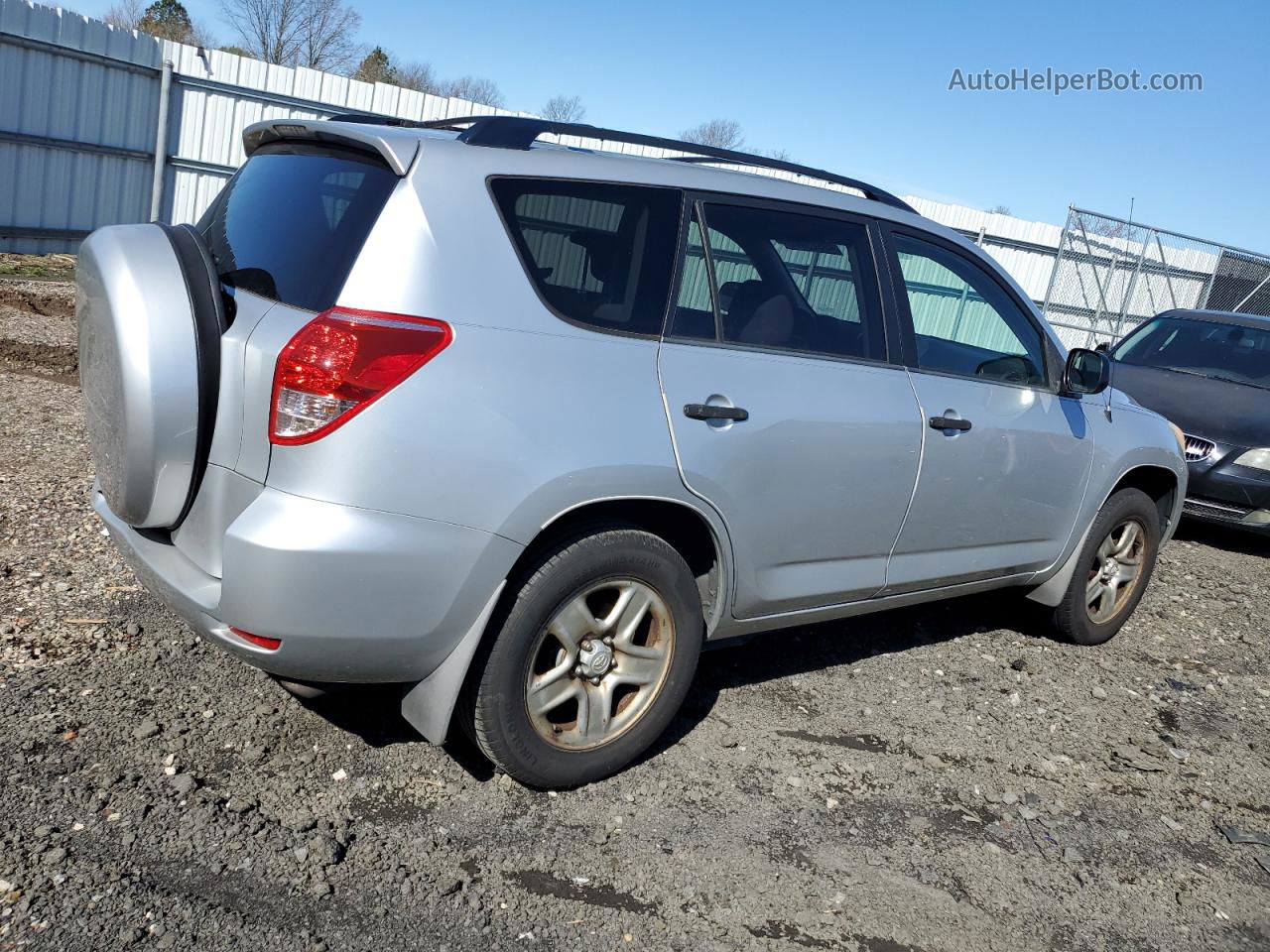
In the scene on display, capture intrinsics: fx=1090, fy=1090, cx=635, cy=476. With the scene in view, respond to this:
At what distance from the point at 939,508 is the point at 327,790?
237cm

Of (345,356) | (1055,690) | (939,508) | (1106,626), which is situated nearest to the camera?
(345,356)

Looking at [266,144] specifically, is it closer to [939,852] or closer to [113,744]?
[113,744]

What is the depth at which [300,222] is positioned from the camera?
2.98 metres

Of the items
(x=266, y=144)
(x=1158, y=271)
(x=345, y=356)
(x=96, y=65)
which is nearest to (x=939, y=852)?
(x=345, y=356)

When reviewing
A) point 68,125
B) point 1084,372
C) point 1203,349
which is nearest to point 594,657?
point 1084,372

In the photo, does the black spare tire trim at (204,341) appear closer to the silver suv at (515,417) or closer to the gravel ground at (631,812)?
the silver suv at (515,417)

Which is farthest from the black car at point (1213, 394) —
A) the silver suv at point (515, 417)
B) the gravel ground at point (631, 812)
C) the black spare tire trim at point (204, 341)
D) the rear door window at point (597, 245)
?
the black spare tire trim at point (204, 341)

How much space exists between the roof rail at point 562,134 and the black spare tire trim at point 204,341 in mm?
739

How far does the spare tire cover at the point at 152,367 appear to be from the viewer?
2715 mm

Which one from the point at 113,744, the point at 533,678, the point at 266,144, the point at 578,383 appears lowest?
the point at 113,744

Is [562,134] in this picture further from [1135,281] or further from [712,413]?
[1135,281]

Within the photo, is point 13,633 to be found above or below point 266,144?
below

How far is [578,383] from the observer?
9.77ft

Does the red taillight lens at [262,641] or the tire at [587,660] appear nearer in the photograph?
the red taillight lens at [262,641]
